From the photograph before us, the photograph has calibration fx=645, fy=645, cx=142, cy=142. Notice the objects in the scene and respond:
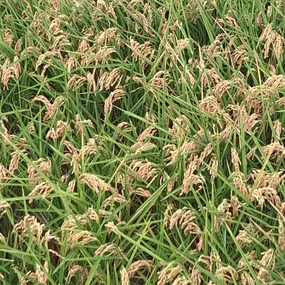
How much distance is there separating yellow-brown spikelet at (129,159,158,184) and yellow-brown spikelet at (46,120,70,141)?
250mm

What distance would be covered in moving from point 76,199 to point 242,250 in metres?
0.47

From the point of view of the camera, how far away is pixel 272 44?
227cm

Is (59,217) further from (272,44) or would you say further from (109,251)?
(272,44)

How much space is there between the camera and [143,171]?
1.84 metres

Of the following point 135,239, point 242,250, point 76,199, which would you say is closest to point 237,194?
point 242,250

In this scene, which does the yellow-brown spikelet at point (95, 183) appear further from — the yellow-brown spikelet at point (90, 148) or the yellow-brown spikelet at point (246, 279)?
the yellow-brown spikelet at point (246, 279)

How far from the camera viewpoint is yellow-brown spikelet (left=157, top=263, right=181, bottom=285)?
5.16 ft

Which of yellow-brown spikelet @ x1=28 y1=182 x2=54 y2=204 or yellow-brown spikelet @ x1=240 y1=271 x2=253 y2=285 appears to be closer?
yellow-brown spikelet @ x1=240 y1=271 x2=253 y2=285

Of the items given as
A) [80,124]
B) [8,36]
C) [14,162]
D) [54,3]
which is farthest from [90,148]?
[54,3]

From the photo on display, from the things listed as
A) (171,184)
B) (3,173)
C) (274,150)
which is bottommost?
(274,150)

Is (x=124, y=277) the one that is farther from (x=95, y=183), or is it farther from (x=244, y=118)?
(x=244, y=118)

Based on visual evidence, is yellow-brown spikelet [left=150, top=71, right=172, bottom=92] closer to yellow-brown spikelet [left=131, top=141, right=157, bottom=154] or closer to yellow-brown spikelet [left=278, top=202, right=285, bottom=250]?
yellow-brown spikelet [left=131, top=141, right=157, bottom=154]

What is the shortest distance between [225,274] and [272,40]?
89cm

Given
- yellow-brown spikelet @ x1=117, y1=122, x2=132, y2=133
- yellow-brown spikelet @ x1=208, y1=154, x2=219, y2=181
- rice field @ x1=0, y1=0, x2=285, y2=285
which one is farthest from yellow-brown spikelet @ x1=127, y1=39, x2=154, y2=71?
yellow-brown spikelet @ x1=208, y1=154, x2=219, y2=181
